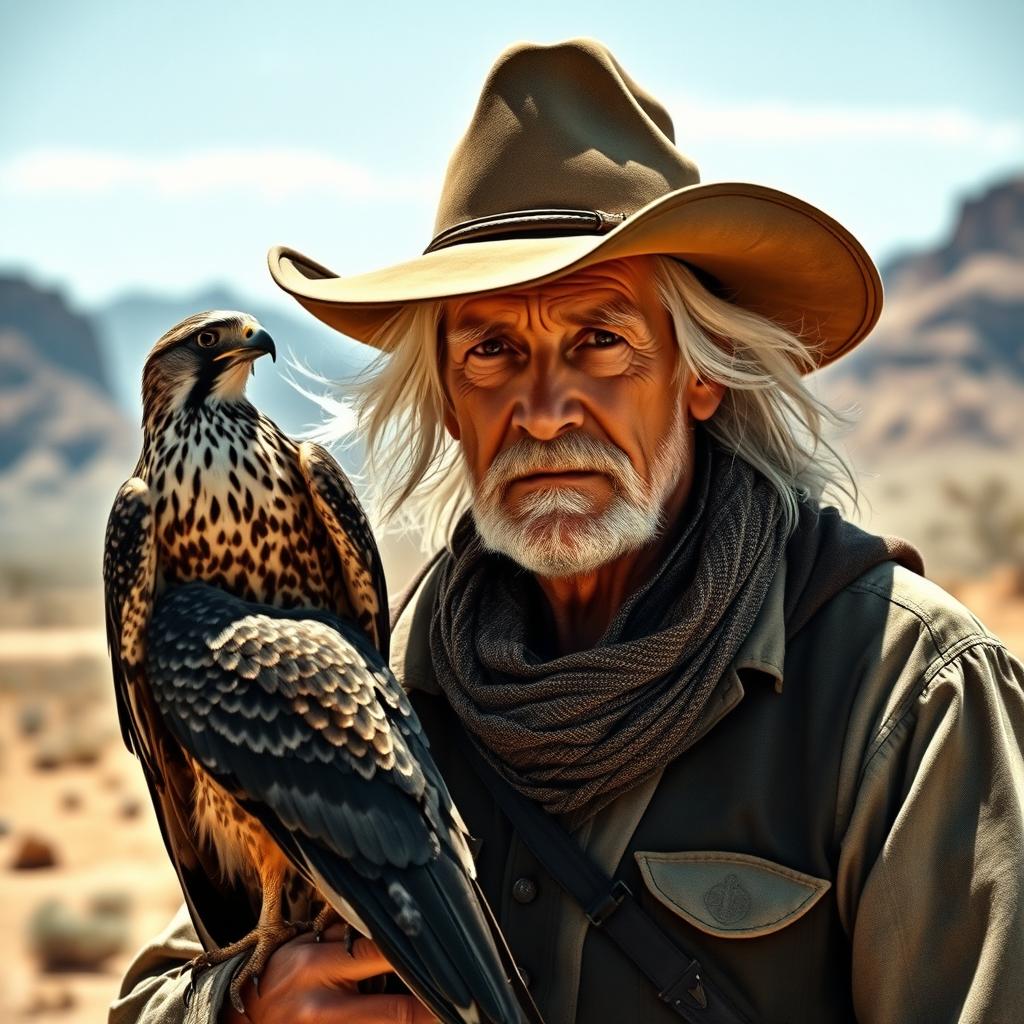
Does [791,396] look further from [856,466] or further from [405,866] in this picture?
[405,866]

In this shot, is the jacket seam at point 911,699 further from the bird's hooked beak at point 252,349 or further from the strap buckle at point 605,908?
the bird's hooked beak at point 252,349

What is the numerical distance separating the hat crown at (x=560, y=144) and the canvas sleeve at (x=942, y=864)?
1.24m

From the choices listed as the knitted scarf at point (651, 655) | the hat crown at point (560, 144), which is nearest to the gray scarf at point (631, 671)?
the knitted scarf at point (651, 655)

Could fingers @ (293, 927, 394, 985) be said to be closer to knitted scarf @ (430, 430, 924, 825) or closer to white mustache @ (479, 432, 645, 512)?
knitted scarf @ (430, 430, 924, 825)

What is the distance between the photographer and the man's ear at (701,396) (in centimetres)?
328

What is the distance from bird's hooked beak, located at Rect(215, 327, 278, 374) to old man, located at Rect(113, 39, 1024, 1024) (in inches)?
14.7

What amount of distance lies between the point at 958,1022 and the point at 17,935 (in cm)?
1120

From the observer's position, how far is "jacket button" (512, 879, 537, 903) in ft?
9.16

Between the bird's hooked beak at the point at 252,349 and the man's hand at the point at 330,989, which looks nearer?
the man's hand at the point at 330,989

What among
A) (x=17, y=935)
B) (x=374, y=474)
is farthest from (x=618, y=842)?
(x=17, y=935)

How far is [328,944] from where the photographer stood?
243 centimetres

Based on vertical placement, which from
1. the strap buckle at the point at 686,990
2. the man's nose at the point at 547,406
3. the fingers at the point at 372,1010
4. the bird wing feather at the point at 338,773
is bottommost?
the strap buckle at the point at 686,990

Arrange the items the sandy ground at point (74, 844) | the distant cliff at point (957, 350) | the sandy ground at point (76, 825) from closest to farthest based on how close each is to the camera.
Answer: the sandy ground at point (74, 844), the sandy ground at point (76, 825), the distant cliff at point (957, 350)

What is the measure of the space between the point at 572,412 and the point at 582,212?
421 mm
